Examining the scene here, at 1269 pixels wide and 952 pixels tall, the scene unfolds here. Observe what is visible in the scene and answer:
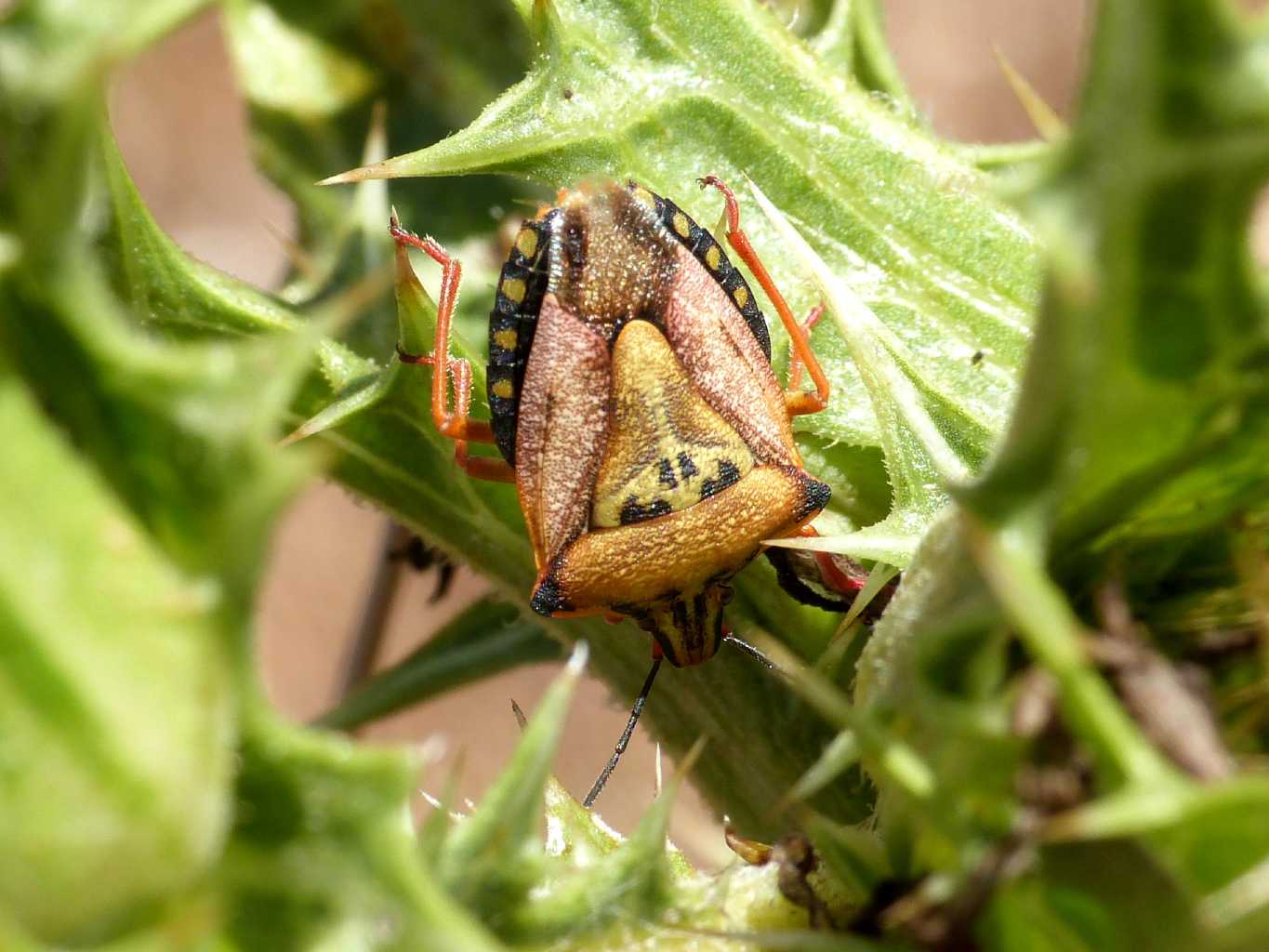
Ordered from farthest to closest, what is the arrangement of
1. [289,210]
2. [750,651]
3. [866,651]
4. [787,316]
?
[289,210] < [750,651] < [787,316] < [866,651]

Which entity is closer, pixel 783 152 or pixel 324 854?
pixel 324 854

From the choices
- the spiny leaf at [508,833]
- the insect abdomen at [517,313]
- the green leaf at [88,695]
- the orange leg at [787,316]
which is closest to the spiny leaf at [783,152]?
the orange leg at [787,316]

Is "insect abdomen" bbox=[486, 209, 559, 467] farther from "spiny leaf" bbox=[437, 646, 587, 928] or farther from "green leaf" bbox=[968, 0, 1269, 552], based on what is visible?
"green leaf" bbox=[968, 0, 1269, 552]

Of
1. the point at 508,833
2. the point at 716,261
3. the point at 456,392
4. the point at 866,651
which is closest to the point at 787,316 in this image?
the point at 716,261

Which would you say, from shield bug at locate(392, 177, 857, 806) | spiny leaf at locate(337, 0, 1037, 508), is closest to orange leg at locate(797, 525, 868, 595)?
shield bug at locate(392, 177, 857, 806)

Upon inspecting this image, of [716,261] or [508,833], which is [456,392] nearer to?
[716,261]

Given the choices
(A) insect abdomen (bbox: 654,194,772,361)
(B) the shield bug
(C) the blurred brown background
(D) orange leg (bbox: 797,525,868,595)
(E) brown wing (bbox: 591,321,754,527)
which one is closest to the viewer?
(D) orange leg (bbox: 797,525,868,595)
